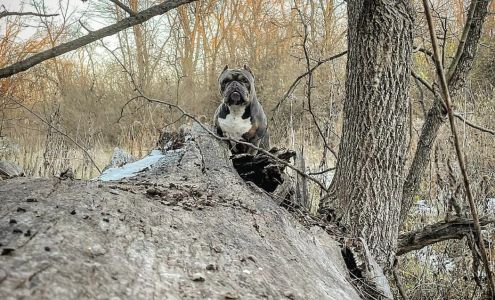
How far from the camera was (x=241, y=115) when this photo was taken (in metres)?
5.16

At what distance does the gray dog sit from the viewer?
198 inches

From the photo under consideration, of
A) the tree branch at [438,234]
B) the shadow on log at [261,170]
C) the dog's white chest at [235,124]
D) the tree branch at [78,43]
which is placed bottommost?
the tree branch at [438,234]

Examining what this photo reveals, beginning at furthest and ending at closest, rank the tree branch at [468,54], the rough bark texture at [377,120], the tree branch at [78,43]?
the tree branch at [468,54]
the rough bark texture at [377,120]
the tree branch at [78,43]

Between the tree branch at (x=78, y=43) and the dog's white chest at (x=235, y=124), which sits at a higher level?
the tree branch at (x=78, y=43)

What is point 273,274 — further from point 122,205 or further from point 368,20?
point 368,20

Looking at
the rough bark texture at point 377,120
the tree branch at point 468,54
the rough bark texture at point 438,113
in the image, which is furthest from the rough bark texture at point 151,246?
the tree branch at point 468,54

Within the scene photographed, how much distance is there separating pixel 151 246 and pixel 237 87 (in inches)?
158

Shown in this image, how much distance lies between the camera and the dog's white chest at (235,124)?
503 centimetres

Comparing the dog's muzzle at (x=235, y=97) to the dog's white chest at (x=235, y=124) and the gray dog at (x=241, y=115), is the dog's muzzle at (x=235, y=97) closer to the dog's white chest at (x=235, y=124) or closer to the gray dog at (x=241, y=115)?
the gray dog at (x=241, y=115)

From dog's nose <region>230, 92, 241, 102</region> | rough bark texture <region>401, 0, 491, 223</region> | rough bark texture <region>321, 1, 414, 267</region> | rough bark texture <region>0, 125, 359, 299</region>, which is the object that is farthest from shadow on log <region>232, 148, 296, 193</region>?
dog's nose <region>230, 92, 241, 102</region>

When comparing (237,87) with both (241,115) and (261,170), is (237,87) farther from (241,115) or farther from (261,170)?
(261,170)

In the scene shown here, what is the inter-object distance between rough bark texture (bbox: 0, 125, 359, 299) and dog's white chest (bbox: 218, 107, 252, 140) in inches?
117

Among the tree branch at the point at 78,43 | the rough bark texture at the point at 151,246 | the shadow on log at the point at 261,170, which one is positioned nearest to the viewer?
the rough bark texture at the point at 151,246

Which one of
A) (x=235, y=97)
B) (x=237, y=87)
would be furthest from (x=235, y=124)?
(x=237, y=87)
